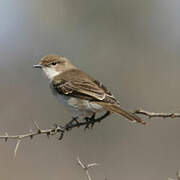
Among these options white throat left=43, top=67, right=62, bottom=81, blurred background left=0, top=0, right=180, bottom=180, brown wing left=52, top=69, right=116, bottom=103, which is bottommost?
blurred background left=0, top=0, right=180, bottom=180

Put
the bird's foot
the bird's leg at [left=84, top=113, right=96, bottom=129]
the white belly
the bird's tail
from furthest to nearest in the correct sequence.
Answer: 1. the white belly
2. the bird's leg at [left=84, top=113, right=96, bottom=129]
3. the bird's foot
4. the bird's tail

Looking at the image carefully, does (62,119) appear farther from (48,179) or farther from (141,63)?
(141,63)

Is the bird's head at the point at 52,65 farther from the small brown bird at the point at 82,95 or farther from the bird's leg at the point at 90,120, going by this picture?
the bird's leg at the point at 90,120

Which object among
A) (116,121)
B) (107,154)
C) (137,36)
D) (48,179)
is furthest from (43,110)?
(137,36)

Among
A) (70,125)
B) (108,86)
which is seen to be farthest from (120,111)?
(108,86)

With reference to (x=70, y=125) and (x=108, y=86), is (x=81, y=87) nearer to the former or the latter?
(x=70, y=125)

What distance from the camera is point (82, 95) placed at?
22.2 ft

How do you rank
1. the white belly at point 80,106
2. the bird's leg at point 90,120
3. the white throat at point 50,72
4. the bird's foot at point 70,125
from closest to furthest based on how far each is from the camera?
the bird's foot at point 70,125 < the bird's leg at point 90,120 < the white belly at point 80,106 < the white throat at point 50,72

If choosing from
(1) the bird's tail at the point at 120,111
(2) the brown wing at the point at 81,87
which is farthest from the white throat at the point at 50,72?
(1) the bird's tail at the point at 120,111

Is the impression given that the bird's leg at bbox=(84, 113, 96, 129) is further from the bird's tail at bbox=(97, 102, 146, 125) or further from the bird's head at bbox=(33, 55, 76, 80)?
the bird's head at bbox=(33, 55, 76, 80)

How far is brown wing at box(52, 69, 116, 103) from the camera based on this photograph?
6621mm

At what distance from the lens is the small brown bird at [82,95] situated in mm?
6434

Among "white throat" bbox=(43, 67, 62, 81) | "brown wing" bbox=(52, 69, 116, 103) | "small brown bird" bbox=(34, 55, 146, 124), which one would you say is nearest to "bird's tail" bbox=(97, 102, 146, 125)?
"small brown bird" bbox=(34, 55, 146, 124)

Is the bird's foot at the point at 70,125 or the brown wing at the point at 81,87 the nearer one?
the bird's foot at the point at 70,125
